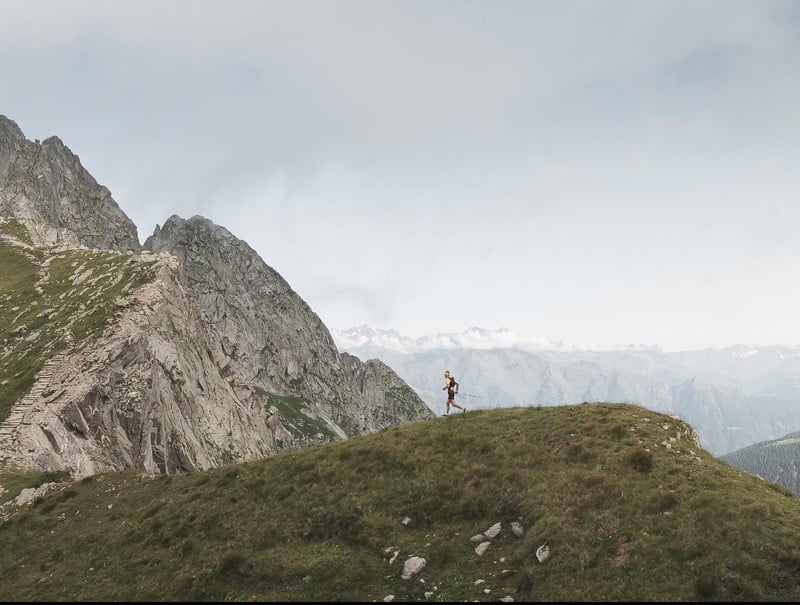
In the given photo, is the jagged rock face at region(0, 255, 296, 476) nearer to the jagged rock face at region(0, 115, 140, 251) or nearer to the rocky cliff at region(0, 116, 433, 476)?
the rocky cliff at region(0, 116, 433, 476)

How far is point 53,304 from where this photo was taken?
58656 mm

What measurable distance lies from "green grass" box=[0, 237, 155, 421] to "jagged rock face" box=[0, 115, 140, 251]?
56.2m

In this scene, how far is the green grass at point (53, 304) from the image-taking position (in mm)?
47188

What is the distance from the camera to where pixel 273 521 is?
23.1 metres

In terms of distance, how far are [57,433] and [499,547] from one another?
1596 inches

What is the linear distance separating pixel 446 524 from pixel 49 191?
7914 inches

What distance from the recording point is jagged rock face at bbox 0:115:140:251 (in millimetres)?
131913

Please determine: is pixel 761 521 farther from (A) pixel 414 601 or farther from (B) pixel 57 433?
(B) pixel 57 433

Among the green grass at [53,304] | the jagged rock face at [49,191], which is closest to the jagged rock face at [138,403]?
the green grass at [53,304]

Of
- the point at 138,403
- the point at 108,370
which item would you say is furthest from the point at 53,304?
the point at 138,403

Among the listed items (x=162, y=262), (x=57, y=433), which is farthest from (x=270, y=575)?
(x=162, y=262)

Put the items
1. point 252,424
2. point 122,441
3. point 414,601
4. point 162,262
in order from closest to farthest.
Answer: point 414,601 < point 122,441 < point 162,262 < point 252,424

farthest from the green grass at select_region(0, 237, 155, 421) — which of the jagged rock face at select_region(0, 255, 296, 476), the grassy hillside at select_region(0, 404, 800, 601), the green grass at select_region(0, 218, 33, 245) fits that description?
the grassy hillside at select_region(0, 404, 800, 601)

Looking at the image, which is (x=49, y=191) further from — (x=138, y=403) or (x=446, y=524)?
(x=446, y=524)
